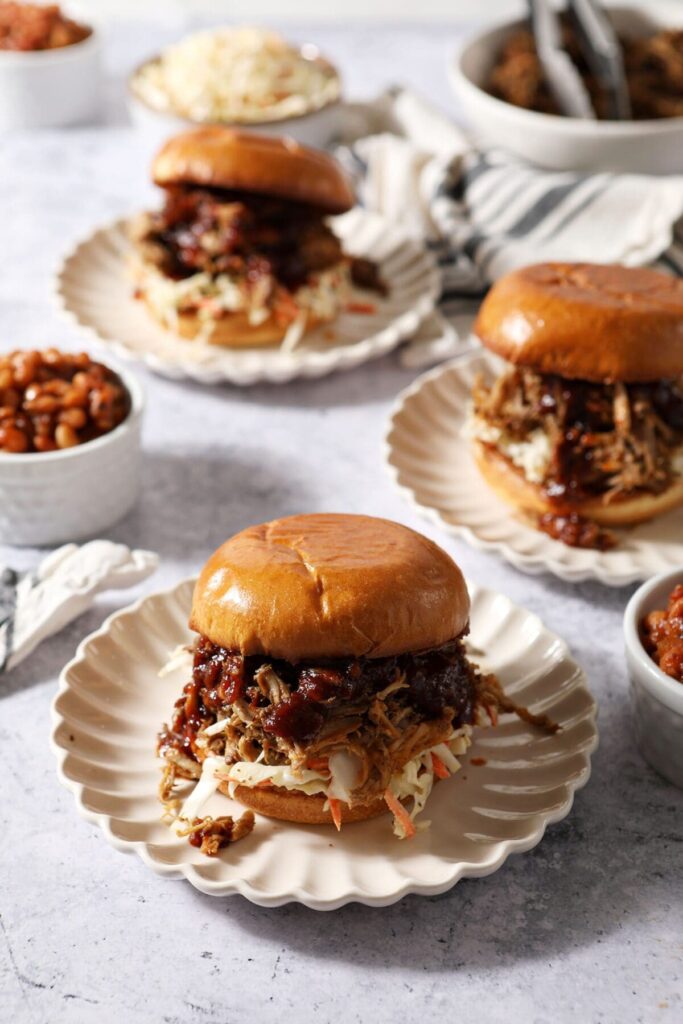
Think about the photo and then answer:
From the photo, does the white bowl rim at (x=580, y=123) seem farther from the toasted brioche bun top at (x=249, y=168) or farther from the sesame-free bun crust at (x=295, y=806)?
the sesame-free bun crust at (x=295, y=806)

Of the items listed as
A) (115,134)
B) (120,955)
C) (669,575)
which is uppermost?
(669,575)

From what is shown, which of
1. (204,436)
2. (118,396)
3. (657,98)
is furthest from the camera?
(657,98)

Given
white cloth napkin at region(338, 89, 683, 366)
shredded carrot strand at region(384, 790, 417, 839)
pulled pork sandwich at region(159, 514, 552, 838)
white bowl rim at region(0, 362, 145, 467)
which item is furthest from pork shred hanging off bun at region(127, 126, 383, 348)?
shredded carrot strand at region(384, 790, 417, 839)

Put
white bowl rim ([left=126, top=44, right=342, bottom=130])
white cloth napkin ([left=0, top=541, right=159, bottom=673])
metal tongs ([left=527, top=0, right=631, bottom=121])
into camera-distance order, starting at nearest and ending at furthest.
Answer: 1. white cloth napkin ([left=0, top=541, right=159, bottom=673])
2. metal tongs ([left=527, top=0, right=631, bottom=121])
3. white bowl rim ([left=126, top=44, right=342, bottom=130])

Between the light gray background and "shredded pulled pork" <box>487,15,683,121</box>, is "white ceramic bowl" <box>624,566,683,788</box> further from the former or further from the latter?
"shredded pulled pork" <box>487,15,683,121</box>

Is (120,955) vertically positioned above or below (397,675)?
below

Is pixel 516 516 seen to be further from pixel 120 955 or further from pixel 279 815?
pixel 120 955

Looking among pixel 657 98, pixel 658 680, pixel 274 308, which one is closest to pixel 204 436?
pixel 274 308
